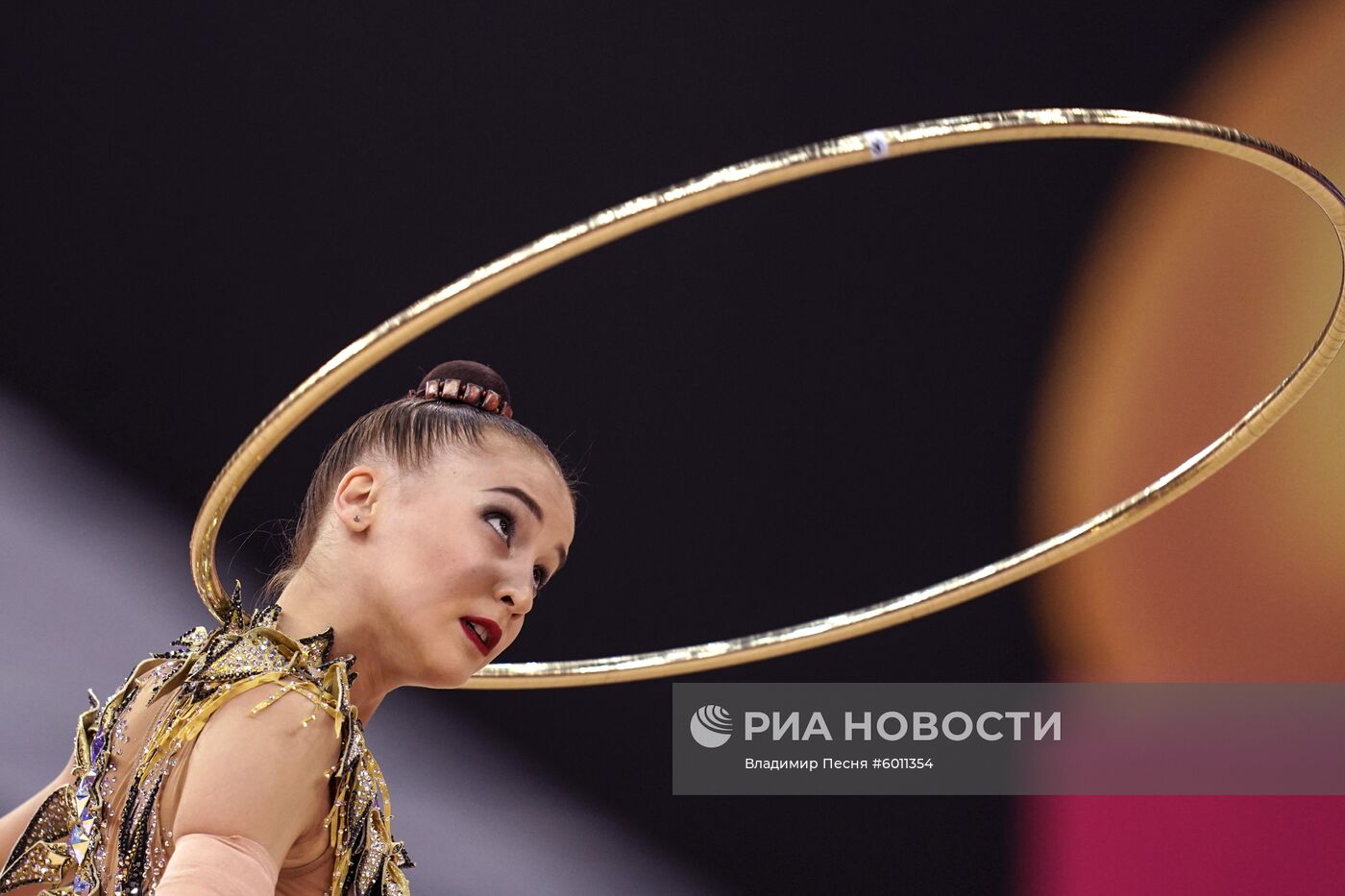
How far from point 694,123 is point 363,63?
2.29ft

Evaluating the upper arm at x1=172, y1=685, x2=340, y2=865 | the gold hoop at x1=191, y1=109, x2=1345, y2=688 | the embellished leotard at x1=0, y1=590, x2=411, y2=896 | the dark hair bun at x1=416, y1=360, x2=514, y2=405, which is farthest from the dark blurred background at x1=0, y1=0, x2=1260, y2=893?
the upper arm at x1=172, y1=685, x2=340, y2=865

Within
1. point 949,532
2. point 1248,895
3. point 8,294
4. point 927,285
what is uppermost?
point 927,285

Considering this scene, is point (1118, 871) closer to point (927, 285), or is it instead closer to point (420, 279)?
point (927, 285)

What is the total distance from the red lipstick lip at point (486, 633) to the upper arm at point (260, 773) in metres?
0.24

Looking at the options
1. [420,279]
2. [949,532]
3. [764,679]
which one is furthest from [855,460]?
[420,279]

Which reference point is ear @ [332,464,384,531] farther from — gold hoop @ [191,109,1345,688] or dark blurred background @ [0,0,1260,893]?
dark blurred background @ [0,0,1260,893]

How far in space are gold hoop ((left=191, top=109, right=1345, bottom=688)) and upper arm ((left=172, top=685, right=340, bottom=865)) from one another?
13.3 inches

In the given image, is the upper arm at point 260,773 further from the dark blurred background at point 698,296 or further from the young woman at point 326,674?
the dark blurred background at point 698,296

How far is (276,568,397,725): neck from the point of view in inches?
54.2

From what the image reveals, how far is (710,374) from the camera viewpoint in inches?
112

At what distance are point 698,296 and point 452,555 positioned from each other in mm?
1566

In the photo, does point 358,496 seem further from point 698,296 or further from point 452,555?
point 698,296

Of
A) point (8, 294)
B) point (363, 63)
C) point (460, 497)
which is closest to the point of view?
point (460, 497)

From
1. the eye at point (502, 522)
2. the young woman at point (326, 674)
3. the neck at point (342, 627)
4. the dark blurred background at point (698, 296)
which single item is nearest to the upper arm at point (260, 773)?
the young woman at point (326, 674)
